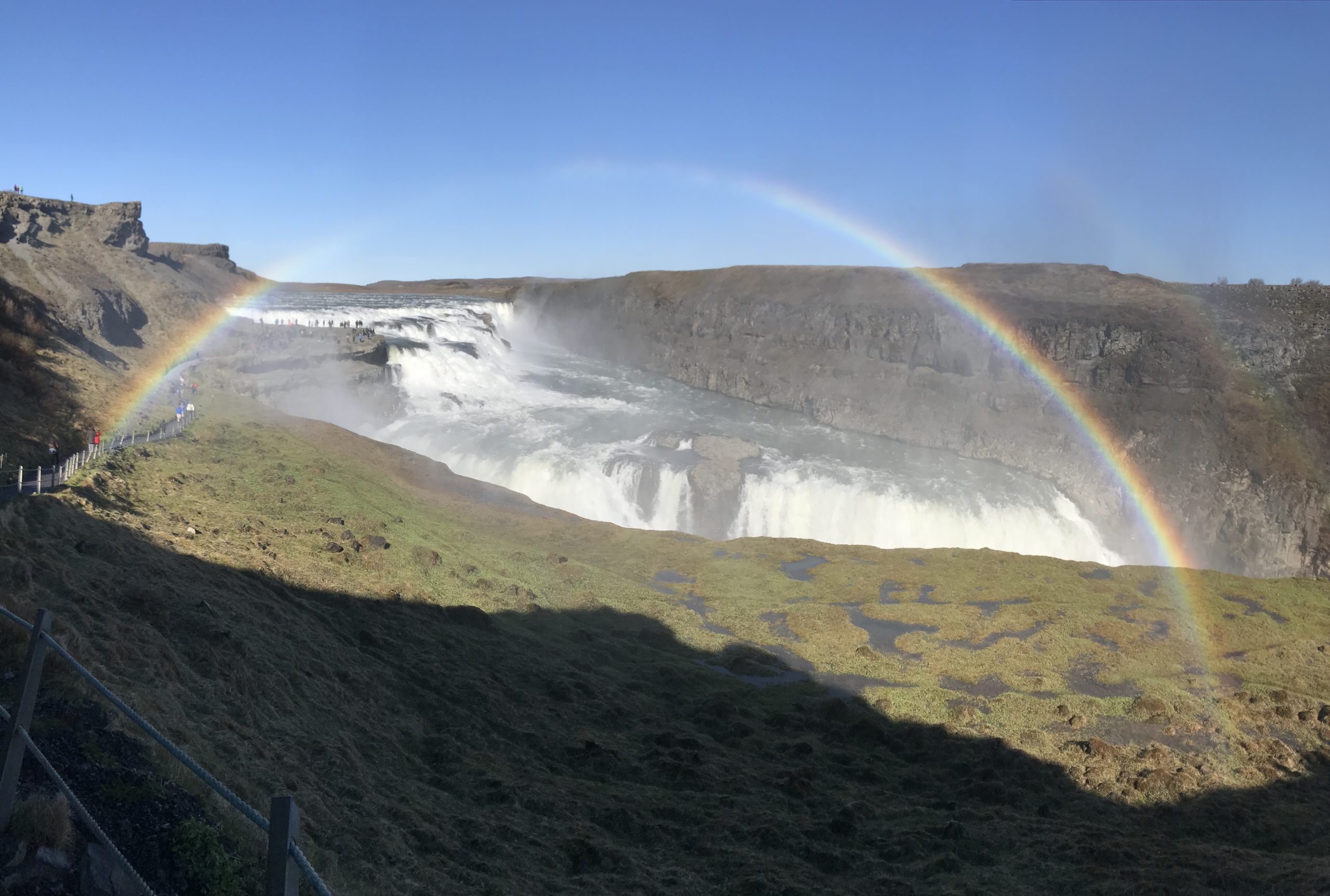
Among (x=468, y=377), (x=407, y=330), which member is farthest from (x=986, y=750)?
(x=407, y=330)

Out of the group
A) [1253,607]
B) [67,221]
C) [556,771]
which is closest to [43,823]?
[556,771]

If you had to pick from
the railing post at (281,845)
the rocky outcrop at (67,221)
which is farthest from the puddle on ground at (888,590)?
the rocky outcrop at (67,221)

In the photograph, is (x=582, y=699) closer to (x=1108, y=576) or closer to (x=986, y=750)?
(x=986, y=750)

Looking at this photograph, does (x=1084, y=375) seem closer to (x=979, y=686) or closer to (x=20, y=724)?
(x=979, y=686)

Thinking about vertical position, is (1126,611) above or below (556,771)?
above

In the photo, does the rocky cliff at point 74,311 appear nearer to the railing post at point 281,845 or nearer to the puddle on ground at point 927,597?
the railing post at point 281,845

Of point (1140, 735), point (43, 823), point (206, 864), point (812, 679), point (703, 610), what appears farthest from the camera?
point (703, 610)
